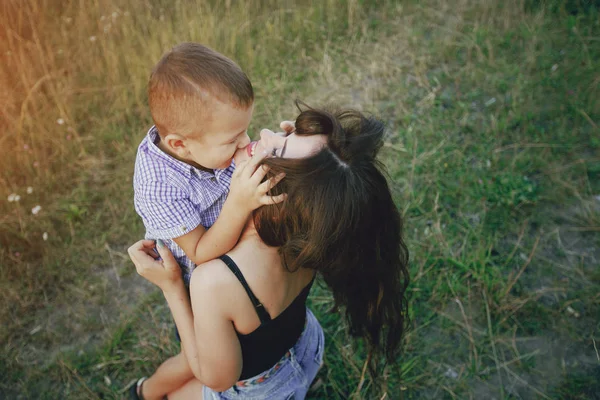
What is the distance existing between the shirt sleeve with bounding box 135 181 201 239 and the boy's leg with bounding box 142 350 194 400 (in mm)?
725

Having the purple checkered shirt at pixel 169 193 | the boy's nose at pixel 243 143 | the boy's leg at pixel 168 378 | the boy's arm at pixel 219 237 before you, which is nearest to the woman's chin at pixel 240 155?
the boy's nose at pixel 243 143

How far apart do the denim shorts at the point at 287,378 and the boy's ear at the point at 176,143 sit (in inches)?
37.2

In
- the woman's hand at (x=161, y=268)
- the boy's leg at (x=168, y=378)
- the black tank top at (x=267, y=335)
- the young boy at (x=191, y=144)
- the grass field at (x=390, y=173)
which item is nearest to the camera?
the black tank top at (x=267, y=335)

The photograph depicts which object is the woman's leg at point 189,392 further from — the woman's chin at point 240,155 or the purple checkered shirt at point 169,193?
the woman's chin at point 240,155

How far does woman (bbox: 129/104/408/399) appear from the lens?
4.73ft

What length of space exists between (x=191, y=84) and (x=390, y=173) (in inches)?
88.7

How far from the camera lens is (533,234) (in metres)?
3.21

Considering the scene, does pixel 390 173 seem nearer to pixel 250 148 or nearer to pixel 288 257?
pixel 250 148

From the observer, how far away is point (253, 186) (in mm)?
1465

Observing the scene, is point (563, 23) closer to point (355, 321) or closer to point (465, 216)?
point (465, 216)

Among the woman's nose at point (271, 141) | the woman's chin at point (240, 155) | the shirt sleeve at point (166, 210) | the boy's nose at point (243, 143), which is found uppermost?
the woman's nose at point (271, 141)

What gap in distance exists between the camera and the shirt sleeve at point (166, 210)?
1.72 meters

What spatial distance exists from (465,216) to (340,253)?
2.07 meters

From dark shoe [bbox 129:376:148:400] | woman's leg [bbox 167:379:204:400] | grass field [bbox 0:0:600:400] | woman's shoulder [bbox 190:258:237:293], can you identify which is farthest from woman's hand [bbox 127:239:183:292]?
grass field [bbox 0:0:600:400]
